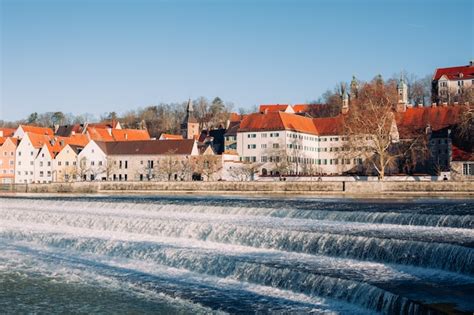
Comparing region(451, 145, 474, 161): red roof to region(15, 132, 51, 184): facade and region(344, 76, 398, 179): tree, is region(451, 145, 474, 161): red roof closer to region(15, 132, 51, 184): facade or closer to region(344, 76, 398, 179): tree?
region(344, 76, 398, 179): tree

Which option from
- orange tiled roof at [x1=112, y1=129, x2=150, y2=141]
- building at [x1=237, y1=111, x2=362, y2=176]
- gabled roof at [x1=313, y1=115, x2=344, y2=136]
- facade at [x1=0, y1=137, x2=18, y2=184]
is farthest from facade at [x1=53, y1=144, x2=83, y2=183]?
gabled roof at [x1=313, y1=115, x2=344, y2=136]

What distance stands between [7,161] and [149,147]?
2342 cm

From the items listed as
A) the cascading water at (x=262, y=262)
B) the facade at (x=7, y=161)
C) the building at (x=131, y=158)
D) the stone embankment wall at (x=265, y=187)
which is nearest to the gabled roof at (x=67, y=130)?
the facade at (x=7, y=161)

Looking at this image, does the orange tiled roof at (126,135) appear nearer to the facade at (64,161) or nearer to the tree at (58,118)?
the facade at (64,161)

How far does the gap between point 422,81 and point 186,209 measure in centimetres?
9932

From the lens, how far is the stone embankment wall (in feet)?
176

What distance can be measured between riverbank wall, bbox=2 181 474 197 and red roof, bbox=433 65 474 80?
72.0 m

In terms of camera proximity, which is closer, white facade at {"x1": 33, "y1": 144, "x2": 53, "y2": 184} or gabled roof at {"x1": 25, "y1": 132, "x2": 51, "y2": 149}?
white facade at {"x1": 33, "y1": 144, "x2": 53, "y2": 184}

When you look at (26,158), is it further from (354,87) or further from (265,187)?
(354,87)

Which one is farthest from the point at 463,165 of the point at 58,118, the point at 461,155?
the point at 58,118

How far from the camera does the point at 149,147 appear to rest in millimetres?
85625

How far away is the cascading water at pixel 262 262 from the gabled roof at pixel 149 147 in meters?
50.0

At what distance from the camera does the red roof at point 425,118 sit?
79.4 m

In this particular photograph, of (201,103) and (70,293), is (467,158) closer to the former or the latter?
(70,293)
